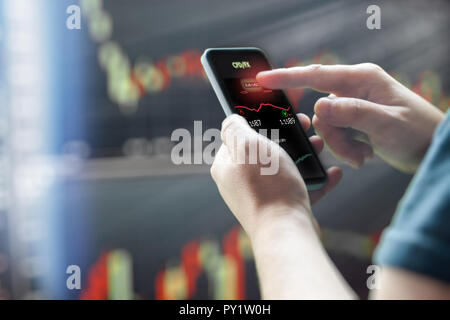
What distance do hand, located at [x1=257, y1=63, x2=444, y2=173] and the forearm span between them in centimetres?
19

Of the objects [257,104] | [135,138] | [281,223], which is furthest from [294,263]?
[135,138]

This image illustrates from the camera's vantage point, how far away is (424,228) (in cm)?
22

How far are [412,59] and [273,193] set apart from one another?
1187 millimetres

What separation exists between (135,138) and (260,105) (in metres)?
0.68

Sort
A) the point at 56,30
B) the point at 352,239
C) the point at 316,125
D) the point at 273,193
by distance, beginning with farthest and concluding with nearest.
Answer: the point at 352,239
the point at 56,30
the point at 316,125
the point at 273,193

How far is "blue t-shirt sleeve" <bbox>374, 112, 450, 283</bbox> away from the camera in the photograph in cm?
22

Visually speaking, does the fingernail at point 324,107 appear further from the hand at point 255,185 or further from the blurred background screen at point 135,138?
the blurred background screen at point 135,138

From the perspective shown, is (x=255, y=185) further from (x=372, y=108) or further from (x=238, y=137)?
(x=372, y=108)

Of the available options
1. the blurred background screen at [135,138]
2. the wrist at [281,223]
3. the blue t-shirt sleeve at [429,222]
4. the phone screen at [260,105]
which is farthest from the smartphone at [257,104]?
the blurred background screen at [135,138]

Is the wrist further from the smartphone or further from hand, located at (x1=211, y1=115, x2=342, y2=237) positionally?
the smartphone

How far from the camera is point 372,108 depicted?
1.63 feet

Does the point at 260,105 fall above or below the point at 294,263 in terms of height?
above
